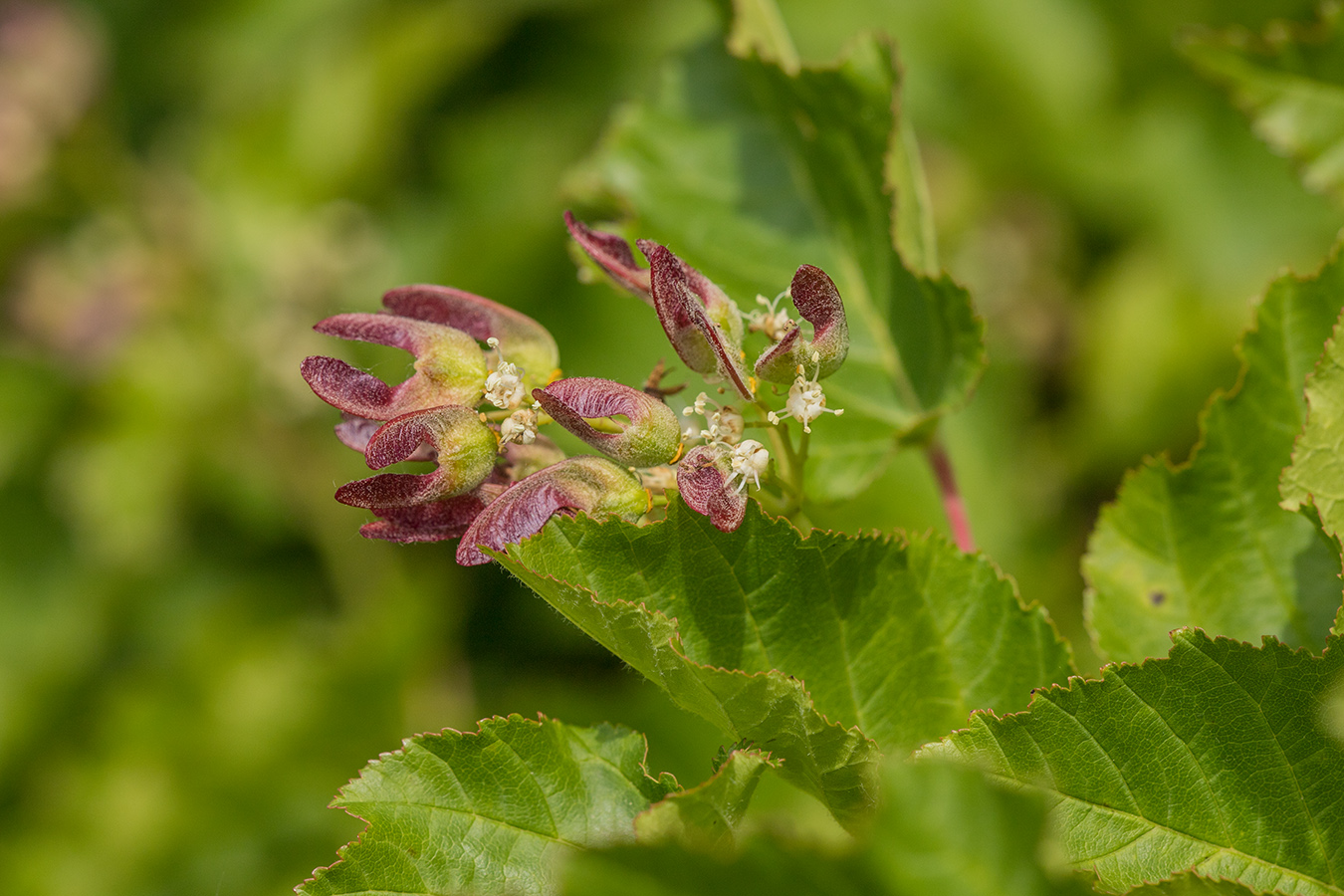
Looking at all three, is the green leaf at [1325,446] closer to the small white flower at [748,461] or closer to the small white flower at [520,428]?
the small white flower at [748,461]

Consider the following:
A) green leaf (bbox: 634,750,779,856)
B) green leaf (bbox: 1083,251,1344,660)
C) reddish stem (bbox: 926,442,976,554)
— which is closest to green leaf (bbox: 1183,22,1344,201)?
green leaf (bbox: 1083,251,1344,660)

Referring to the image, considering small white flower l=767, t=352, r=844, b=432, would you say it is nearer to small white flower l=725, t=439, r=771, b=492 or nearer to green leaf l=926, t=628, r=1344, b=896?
small white flower l=725, t=439, r=771, b=492

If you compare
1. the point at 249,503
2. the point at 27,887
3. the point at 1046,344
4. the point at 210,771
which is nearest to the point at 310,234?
the point at 249,503

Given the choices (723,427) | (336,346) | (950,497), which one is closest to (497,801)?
(723,427)

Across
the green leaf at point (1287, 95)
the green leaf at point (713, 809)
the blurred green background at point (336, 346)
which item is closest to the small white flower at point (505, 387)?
the green leaf at point (713, 809)

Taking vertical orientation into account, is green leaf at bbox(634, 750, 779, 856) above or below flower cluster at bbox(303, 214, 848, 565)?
below
